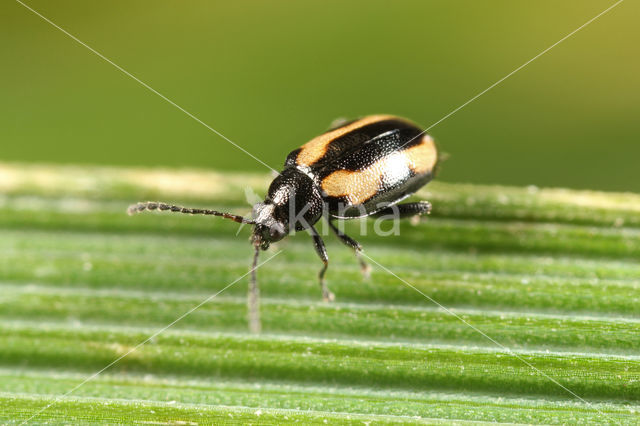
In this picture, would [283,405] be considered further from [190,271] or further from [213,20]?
[213,20]

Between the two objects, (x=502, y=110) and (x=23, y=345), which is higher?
(x=502, y=110)

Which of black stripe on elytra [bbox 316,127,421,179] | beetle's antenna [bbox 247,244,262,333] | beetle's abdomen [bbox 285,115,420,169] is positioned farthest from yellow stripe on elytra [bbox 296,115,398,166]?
beetle's antenna [bbox 247,244,262,333]

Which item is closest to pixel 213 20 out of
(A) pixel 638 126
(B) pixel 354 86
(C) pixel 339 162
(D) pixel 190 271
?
(B) pixel 354 86

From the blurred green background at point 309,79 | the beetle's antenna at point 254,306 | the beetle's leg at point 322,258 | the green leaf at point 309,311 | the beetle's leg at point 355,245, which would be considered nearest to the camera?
the green leaf at point 309,311

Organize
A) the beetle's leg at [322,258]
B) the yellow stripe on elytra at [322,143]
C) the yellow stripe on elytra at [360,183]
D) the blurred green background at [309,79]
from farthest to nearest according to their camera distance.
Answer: the blurred green background at [309,79] → the yellow stripe on elytra at [322,143] → the yellow stripe on elytra at [360,183] → the beetle's leg at [322,258]

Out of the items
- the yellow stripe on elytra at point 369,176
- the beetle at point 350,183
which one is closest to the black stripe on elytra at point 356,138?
the beetle at point 350,183

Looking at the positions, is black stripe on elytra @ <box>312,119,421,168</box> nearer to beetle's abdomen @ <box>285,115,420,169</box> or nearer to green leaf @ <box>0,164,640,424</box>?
beetle's abdomen @ <box>285,115,420,169</box>

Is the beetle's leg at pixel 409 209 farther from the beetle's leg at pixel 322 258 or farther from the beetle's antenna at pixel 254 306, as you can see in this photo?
the beetle's antenna at pixel 254 306

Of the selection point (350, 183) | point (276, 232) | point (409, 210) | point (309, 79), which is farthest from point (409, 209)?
point (309, 79)
